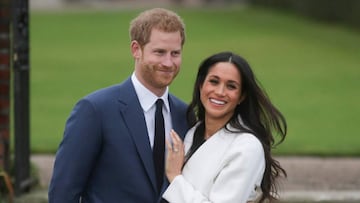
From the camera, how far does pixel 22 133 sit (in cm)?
737

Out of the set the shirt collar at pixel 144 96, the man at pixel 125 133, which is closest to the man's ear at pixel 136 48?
the man at pixel 125 133

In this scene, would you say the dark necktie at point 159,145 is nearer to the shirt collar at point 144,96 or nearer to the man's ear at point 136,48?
the shirt collar at point 144,96

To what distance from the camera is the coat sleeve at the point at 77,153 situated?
3.78 meters

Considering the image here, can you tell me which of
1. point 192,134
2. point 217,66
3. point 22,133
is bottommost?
point 22,133

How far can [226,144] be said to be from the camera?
3.76 metres

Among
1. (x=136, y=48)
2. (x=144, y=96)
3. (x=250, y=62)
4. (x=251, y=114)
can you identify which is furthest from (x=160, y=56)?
(x=250, y=62)

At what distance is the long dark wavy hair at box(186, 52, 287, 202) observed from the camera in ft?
12.4

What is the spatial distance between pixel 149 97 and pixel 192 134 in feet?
0.80

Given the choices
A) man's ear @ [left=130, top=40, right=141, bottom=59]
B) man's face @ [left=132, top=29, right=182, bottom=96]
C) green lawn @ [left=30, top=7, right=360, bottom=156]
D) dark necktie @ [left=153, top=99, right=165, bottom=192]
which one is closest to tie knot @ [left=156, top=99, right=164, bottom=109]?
dark necktie @ [left=153, top=99, right=165, bottom=192]

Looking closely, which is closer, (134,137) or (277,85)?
(134,137)

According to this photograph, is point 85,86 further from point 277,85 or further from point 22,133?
point 22,133

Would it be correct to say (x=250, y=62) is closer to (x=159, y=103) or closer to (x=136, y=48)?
(x=159, y=103)

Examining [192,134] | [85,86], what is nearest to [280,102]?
[85,86]

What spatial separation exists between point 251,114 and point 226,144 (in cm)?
21
